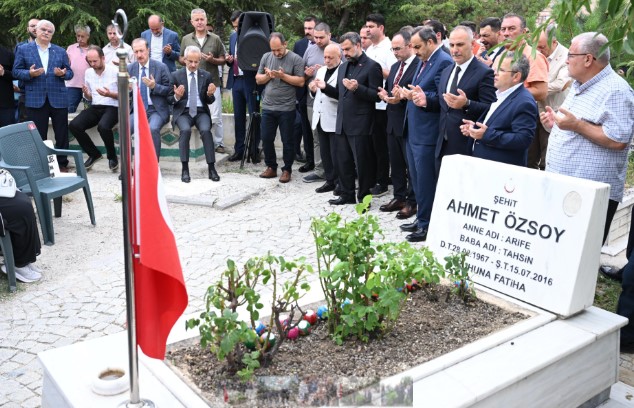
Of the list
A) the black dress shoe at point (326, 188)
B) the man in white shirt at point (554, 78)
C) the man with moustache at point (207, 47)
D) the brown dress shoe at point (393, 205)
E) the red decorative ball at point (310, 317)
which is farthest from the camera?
the man with moustache at point (207, 47)

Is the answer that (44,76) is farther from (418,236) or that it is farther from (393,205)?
(418,236)

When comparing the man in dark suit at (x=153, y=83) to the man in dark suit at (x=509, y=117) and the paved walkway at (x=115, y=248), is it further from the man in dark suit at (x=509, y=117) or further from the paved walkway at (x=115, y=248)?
the man in dark suit at (x=509, y=117)

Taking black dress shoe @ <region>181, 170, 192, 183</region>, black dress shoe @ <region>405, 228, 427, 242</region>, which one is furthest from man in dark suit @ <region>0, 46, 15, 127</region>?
black dress shoe @ <region>405, 228, 427, 242</region>

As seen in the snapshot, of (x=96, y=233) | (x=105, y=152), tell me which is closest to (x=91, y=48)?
(x=105, y=152)

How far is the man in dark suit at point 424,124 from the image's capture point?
6.97 meters

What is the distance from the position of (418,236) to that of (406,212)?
0.94 meters

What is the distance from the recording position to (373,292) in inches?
151

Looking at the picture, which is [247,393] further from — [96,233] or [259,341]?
[96,233]

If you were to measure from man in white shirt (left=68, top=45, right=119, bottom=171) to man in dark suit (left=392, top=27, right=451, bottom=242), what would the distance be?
4.94 m

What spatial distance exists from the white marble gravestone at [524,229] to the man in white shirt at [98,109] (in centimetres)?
676

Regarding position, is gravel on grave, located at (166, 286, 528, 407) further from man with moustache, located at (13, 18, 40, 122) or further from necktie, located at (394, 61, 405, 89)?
man with moustache, located at (13, 18, 40, 122)

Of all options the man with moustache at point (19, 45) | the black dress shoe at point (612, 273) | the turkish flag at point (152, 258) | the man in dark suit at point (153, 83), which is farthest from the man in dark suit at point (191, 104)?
the turkish flag at point (152, 258)

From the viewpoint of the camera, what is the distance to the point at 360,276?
377 cm

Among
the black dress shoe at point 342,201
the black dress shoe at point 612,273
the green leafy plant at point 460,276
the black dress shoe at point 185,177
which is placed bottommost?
the black dress shoe at point 185,177
